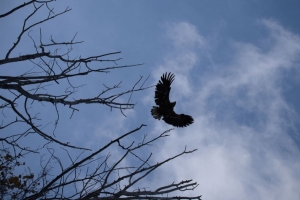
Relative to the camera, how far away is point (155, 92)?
8.27 metres

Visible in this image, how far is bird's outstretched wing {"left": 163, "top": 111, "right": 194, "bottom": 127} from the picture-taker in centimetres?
881

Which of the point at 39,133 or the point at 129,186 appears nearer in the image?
the point at 129,186

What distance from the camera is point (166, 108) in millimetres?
8633

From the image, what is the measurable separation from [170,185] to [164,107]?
592 cm

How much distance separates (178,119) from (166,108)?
24.0 inches

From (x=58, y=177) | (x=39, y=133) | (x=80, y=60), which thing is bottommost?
(x=58, y=177)

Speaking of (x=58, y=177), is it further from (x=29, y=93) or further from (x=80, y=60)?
(x=80, y=60)

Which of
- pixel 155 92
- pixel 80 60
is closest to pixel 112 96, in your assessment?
pixel 80 60

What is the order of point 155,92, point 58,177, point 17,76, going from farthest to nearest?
point 155,92
point 17,76
point 58,177

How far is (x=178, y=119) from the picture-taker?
8891mm

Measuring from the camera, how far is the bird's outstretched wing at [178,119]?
881cm

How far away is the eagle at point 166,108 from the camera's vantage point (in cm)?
816

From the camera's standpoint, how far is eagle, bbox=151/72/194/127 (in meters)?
8.16

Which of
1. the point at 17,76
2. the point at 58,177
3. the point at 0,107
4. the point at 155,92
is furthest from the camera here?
the point at 155,92
